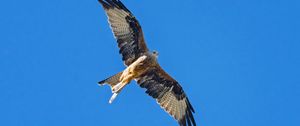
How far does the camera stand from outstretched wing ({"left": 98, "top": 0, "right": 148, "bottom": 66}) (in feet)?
60.1

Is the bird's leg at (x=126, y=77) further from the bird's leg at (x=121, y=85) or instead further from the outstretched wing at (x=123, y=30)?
the outstretched wing at (x=123, y=30)

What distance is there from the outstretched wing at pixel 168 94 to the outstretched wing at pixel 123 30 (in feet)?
1.89

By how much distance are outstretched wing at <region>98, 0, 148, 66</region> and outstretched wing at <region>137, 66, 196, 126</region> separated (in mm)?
576

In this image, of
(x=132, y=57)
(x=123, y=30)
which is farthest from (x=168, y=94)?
(x=123, y=30)

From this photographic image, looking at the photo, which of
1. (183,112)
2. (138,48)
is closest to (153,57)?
(138,48)

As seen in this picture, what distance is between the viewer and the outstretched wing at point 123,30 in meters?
18.3

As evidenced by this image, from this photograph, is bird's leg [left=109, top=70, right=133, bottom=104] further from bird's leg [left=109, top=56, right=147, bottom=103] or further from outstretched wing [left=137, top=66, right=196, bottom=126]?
outstretched wing [left=137, top=66, right=196, bottom=126]

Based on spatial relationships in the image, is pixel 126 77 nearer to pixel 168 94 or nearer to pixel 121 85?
pixel 121 85

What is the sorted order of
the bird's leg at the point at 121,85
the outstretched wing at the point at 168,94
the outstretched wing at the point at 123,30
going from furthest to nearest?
the outstretched wing at the point at 168,94 < the outstretched wing at the point at 123,30 < the bird's leg at the point at 121,85

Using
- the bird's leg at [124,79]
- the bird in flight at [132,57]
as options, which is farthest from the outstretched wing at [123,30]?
the bird's leg at [124,79]

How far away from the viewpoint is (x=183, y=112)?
19.2 metres

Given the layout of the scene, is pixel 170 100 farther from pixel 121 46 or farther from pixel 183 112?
pixel 121 46

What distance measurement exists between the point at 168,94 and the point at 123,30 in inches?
66.2

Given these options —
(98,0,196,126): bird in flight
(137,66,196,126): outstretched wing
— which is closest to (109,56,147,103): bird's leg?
(98,0,196,126): bird in flight
